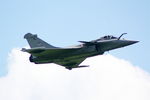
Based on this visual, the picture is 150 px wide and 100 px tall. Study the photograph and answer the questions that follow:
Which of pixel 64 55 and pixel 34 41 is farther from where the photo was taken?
pixel 34 41

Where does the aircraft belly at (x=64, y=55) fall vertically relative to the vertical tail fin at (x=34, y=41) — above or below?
below

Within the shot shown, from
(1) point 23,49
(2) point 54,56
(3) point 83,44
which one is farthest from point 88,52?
(1) point 23,49

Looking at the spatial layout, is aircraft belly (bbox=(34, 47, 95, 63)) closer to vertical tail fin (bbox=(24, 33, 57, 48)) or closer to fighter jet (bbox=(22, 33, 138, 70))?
fighter jet (bbox=(22, 33, 138, 70))

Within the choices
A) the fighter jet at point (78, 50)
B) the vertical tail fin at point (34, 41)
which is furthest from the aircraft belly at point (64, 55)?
the vertical tail fin at point (34, 41)

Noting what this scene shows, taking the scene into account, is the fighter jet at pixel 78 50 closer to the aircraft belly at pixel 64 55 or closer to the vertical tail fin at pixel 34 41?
the aircraft belly at pixel 64 55

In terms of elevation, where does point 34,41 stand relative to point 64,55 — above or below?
above

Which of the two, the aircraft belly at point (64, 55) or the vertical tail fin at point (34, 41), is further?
the vertical tail fin at point (34, 41)

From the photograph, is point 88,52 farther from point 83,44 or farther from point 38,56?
point 38,56

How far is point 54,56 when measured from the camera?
40719 millimetres

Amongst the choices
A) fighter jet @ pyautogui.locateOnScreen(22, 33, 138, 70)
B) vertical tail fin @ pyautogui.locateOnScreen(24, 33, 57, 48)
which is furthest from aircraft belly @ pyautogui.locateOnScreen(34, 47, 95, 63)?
vertical tail fin @ pyautogui.locateOnScreen(24, 33, 57, 48)

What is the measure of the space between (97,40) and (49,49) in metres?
5.20

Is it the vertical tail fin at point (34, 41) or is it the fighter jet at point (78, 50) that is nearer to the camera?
the fighter jet at point (78, 50)

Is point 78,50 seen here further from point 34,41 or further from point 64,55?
point 34,41

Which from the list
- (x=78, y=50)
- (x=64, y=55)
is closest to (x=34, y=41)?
(x=64, y=55)
